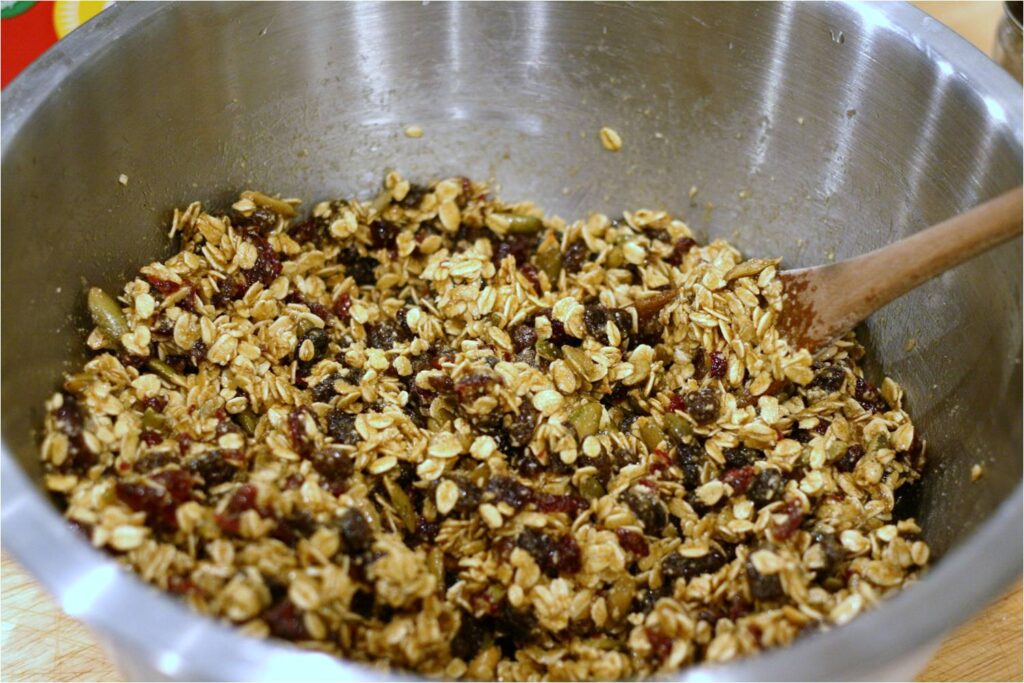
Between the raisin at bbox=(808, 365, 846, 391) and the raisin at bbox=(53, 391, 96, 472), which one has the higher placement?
the raisin at bbox=(53, 391, 96, 472)

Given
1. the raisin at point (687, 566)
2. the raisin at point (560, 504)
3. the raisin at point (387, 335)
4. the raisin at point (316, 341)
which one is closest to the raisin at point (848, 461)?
the raisin at point (687, 566)

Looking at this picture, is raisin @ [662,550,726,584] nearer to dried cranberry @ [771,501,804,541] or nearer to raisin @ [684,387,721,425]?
dried cranberry @ [771,501,804,541]

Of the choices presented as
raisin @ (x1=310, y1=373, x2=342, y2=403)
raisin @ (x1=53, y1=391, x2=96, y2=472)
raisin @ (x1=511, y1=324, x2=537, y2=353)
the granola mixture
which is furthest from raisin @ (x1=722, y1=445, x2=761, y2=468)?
raisin @ (x1=53, y1=391, x2=96, y2=472)

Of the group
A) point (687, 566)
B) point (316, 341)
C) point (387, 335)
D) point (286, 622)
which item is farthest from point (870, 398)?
point (286, 622)

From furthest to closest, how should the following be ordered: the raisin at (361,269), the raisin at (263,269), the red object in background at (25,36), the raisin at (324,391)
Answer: the red object in background at (25,36)
the raisin at (361,269)
the raisin at (263,269)
the raisin at (324,391)

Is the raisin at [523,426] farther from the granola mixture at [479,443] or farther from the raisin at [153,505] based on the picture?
the raisin at [153,505]

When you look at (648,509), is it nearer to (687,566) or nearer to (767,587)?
(687,566)
